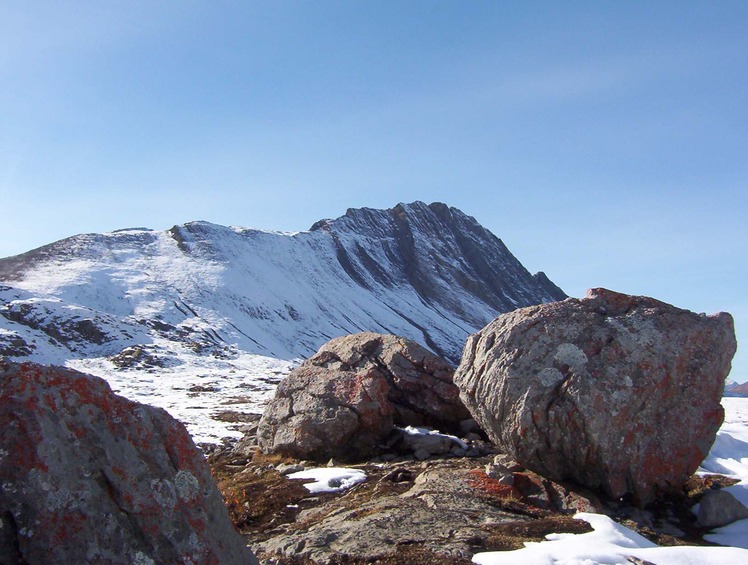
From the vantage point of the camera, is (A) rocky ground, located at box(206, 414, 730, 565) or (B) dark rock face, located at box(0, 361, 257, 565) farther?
(A) rocky ground, located at box(206, 414, 730, 565)

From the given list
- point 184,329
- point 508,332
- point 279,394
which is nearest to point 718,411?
point 508,332

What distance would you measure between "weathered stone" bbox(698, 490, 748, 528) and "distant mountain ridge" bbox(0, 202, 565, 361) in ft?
215

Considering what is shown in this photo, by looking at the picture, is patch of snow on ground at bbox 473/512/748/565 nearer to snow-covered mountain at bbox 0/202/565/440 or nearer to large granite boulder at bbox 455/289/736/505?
large granite boulder at bbox 455/289/736/505

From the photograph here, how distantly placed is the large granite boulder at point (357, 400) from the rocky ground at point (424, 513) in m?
1.92

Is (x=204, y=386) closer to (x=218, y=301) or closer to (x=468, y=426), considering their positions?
(x=468, y=426)

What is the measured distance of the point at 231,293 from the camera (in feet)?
359

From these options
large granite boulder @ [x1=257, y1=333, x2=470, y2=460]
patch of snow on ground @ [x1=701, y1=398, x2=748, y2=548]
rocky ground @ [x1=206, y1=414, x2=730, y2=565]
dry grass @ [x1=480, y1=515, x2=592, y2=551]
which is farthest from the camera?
large granite boulder @ [x1=257, y1=333, x2=470, y2=460]

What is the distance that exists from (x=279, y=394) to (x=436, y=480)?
7852mm

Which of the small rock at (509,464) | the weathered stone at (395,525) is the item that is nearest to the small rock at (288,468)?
the weathered stone at (395,525)

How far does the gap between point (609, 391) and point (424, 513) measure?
14.7 feet

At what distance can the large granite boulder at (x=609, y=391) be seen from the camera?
38.4 feet

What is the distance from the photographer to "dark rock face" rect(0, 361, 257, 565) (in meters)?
5.00

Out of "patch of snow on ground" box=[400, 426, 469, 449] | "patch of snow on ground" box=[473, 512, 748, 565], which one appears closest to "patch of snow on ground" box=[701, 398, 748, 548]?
"patch of snow on ground" box=[473, 512, 748, 565]

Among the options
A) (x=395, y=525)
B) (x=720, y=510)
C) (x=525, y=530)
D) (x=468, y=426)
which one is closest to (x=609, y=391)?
(x=720, y=510)
